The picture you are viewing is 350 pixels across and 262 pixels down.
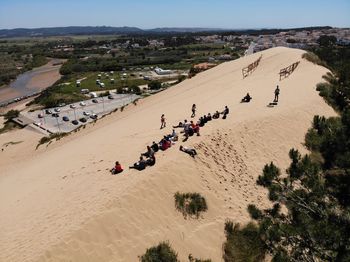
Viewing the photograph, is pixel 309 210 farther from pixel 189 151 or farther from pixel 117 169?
pixel 117 169

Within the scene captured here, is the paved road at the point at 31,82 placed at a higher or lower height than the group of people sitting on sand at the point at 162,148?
lower

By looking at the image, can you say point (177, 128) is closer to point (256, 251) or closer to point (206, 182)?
point (206, 182)

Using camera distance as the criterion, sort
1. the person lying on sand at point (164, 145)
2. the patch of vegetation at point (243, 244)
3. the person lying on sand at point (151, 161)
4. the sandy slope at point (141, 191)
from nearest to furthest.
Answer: the sandy slope at point (141, 191) < the patch of vegetation at point (243, 244) < the person lying on sand at point (151, 161) < the person lying on sand at point (164, 145)

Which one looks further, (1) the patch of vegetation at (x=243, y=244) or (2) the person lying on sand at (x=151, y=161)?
(2) the person lying on sand at (x=151, y=161)

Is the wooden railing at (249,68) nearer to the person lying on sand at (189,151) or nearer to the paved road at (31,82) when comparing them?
the person lying on sand at (189,151)

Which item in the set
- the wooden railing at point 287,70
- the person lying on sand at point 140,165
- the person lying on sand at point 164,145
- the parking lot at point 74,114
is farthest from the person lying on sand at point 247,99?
the parking lot at point 74,114

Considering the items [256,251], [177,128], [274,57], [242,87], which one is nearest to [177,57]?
[274,57]

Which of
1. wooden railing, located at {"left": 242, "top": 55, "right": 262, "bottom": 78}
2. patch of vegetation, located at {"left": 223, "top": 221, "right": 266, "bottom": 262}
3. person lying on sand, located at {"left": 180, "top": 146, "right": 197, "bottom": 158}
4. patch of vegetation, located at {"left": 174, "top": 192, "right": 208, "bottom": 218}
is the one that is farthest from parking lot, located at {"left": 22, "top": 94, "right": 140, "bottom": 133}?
patch of vegetation, located at {"left": 223, "top": 221, "right": 266, "bottom": 262}
